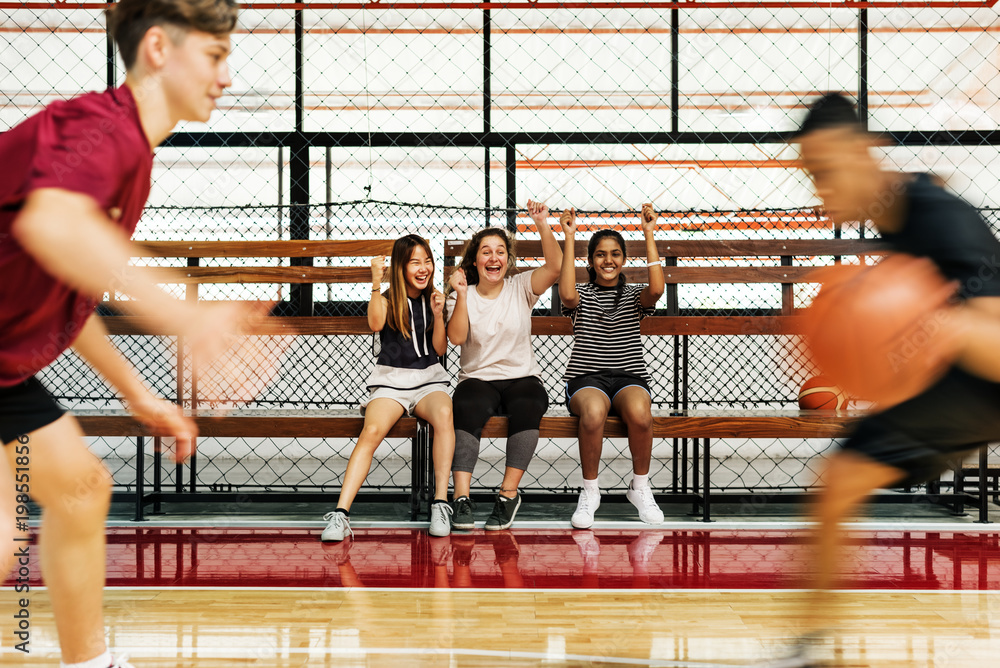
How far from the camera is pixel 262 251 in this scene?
3.20 m

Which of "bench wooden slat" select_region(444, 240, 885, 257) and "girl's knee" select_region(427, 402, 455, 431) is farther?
"bench wooden slat" select_region(444, 240, 885, 257)

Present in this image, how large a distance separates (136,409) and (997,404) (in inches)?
53.6

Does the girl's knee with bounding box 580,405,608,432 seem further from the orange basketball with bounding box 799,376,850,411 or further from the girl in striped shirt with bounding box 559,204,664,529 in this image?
the orange basketball with bounding box 799,376,850,411

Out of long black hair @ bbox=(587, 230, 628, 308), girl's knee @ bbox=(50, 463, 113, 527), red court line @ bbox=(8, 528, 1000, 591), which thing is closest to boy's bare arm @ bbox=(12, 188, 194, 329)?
girl's knee @ bbox=(50, 463, 113, 527)

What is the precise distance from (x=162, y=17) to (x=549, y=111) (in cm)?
430

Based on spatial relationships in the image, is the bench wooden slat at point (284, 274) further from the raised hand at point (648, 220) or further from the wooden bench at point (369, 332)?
the raised hand at point (648, 220)

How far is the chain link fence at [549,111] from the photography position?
4.95m

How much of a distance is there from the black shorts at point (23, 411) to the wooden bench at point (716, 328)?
1843 mm

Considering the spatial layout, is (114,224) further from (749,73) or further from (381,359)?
(749,73)

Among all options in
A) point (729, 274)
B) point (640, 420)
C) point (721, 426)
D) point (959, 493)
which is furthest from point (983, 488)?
point (640, 420)

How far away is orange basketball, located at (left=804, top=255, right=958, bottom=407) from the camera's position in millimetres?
1261

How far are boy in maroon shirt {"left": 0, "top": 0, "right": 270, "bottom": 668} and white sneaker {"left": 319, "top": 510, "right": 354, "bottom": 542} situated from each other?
4.60 ft

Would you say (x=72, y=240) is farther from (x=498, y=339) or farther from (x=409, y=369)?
(x=498, y=339)

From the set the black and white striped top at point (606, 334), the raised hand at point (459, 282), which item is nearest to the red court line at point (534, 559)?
the black and white striped top at point (606, 334)
